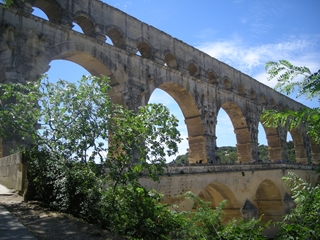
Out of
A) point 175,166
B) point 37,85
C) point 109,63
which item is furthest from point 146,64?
point 37,85

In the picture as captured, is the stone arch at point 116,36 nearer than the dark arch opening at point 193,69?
Yes

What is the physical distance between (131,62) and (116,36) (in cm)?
153

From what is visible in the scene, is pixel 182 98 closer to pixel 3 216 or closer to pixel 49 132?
pixel 49 132

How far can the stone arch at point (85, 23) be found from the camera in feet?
44.7

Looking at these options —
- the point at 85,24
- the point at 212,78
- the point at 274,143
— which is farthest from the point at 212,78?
the point at 85,24

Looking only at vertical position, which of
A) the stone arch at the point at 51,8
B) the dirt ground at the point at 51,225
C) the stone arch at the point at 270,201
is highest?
the stone arch at the point at 51,8

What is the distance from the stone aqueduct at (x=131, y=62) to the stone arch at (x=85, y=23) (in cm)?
4

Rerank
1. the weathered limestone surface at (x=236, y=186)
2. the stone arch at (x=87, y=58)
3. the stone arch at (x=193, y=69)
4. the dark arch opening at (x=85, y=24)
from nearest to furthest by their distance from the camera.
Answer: the weathered limestone surface at (x=236, y=186)
the stone arch at (x=87, y=58)
the dark arch opening at (x=85, y=24)
the stone arch at (x=193, y=69)

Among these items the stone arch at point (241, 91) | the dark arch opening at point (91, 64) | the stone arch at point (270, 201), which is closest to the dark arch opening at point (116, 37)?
the dark arch opening at point (91, 64)

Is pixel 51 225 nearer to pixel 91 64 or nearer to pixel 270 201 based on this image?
pixel 91 64

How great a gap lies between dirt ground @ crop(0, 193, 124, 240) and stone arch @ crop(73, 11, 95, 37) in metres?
9.51

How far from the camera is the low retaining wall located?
6.98m

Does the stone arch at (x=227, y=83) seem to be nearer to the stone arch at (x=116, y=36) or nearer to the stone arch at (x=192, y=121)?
the stone arch at (x=192, y=121)

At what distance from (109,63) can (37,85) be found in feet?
25.6
